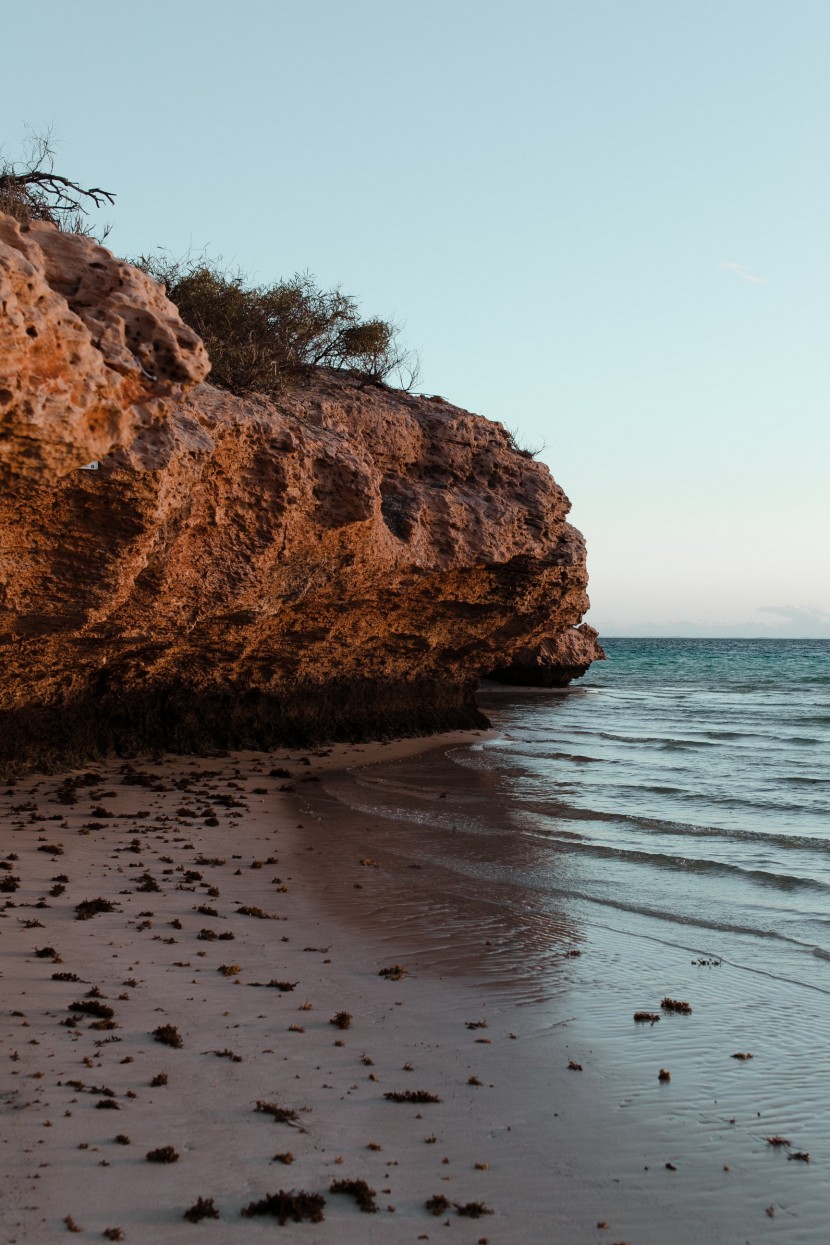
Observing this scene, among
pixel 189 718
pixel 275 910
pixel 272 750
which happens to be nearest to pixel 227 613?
pixel 189 718

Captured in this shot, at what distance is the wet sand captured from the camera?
151 inches

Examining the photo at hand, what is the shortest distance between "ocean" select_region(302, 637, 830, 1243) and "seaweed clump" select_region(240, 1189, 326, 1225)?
4.21 ft

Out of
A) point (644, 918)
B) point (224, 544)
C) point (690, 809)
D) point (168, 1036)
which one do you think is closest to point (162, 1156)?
point (168, 1036)

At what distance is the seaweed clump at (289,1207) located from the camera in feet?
12.0

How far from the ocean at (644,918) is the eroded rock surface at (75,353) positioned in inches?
169

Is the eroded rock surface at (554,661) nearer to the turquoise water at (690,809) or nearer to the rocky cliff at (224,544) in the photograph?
the turquoise water at (690,809)

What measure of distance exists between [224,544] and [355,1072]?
828 cm

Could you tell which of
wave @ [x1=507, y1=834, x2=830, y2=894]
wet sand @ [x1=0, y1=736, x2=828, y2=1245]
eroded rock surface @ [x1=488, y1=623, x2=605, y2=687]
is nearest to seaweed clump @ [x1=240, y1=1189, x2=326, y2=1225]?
wet sand @ [x1=0, y1=736, x2=828, y2=1245]

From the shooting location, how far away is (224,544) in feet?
40.4

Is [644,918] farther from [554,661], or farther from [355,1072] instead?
[554,661]

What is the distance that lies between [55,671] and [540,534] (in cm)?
881

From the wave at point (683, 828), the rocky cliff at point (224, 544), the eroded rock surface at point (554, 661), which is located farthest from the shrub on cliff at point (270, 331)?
the eroded rock surface at point (554, 661)

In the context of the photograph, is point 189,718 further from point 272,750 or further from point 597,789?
point 597,789

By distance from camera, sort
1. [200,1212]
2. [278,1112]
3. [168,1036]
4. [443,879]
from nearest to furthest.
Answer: [200,1212] → [278,1112] → [168,1036] → [443,879]
